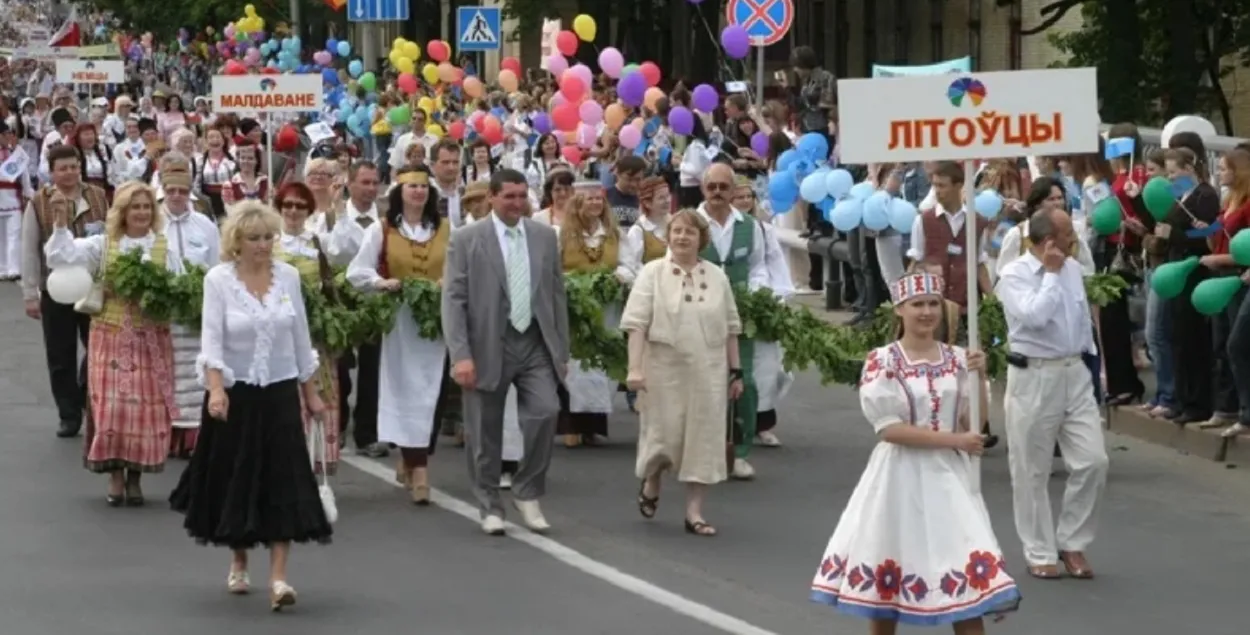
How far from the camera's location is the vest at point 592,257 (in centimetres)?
1589

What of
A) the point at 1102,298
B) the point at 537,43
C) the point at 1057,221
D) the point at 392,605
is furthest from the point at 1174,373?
the point at 537,43

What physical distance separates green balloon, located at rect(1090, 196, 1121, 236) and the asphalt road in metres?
1.35

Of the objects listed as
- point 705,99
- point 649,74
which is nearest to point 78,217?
point 705,99

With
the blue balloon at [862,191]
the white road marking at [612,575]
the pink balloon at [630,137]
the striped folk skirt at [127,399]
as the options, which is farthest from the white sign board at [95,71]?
the striped folk skirt at [127,399]

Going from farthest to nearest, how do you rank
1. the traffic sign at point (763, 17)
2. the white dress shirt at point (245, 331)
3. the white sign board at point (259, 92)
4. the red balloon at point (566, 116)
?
1. the red balloon at point (566, 116)
2. the traffic sign at point (763, 17)
3. the white sign board at point (259, 92)
4. the white dress shirt at point (245, 331)

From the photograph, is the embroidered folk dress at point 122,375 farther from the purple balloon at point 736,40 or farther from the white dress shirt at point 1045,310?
the purple balloon at point 736,40

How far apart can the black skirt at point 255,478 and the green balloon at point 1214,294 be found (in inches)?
215

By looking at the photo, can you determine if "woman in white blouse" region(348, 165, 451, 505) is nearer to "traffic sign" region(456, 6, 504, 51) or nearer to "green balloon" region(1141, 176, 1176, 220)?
"green balloon" region(1141, 176, 1176, 220)

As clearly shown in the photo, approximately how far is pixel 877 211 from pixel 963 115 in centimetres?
822

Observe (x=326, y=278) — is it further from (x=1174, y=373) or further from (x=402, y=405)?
(x=1174, y=373)

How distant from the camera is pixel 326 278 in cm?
1457

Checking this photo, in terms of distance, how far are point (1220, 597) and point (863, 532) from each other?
299 centimetres

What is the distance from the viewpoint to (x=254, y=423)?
11.5m

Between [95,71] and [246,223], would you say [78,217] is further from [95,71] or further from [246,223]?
[95,71]
